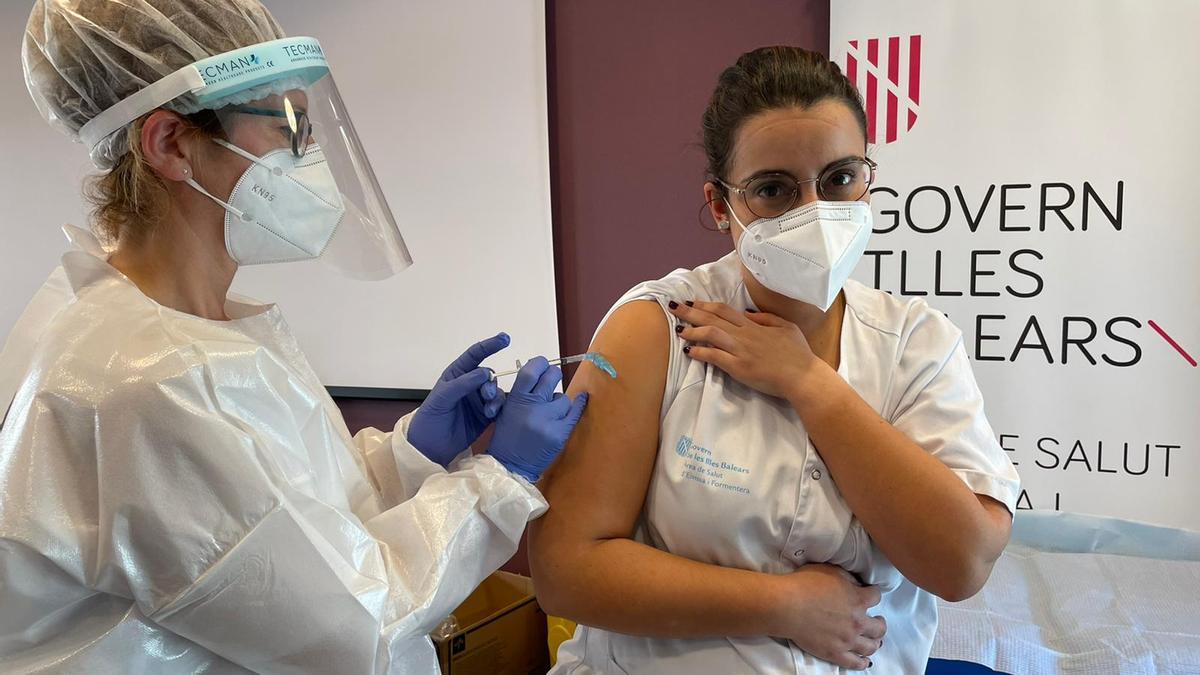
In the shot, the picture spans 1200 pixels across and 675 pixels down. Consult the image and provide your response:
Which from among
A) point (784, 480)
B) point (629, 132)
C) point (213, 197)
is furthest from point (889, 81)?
point (213, 197)

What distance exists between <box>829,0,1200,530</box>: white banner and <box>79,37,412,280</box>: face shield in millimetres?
1586

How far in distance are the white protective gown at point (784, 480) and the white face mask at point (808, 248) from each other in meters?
0.11

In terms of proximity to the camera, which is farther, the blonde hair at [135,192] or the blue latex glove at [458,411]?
the blue latex glove at [458,411]

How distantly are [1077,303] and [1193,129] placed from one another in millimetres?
506

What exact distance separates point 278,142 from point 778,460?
80 cm

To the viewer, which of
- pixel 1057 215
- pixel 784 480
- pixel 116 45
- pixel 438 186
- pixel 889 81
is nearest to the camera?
pixel 116 45

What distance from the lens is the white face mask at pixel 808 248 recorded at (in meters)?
1.18

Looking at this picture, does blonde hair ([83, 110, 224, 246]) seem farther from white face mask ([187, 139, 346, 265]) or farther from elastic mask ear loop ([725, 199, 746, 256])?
elastic mask ear loop ([725, 199, 746, 256])

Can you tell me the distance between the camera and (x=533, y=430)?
1139mm

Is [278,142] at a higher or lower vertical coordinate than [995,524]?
higher

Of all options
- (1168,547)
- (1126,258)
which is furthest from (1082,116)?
(1168,547)

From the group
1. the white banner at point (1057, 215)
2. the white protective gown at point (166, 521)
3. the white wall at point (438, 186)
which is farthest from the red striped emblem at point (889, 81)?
the white protective gown at point (166, 521)

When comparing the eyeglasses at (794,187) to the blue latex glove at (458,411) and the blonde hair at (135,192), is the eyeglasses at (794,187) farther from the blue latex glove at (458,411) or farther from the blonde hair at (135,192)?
the blonde hair at (135,192)

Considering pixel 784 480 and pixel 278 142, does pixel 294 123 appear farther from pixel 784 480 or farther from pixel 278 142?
pixel 784 480
